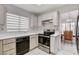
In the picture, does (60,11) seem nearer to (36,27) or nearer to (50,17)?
(50,17)

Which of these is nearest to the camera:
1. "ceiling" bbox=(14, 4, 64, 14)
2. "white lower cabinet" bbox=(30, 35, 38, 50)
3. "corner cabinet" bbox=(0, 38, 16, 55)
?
"corner cabinet" bbox=(0, 38, 16, 55)

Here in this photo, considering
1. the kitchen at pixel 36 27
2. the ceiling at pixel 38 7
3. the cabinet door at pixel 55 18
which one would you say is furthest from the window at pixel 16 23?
the cabinet door at pixel 55 18

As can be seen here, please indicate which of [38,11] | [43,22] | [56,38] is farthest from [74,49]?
[38,11]

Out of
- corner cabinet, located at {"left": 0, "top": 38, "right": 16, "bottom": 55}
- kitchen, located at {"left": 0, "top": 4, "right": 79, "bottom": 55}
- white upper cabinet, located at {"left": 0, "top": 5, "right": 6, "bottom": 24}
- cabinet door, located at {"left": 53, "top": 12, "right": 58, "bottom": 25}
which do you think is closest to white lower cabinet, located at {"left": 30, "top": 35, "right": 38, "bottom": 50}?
kitchen, located at {"left": 0, "top": 4, "right": 79, "bottom": 55}

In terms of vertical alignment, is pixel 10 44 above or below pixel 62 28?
below

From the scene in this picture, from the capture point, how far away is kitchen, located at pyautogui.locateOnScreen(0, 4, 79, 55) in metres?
1.50

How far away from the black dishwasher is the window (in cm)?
25

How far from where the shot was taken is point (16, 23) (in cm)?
158

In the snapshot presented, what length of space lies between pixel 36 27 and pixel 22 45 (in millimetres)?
536

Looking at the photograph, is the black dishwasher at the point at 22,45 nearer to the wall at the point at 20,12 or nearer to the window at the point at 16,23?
the window at the point at 16,23

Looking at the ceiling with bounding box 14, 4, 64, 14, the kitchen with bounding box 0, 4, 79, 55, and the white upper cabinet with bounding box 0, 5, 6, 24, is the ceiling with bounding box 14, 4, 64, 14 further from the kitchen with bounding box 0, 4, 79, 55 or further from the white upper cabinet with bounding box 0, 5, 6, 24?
the white upper cabinet with bounding box 0, 5, 6, 24

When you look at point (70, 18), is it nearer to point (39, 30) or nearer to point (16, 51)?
point (39, 30)

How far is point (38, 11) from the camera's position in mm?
1635

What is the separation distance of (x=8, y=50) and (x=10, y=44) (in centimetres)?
12
